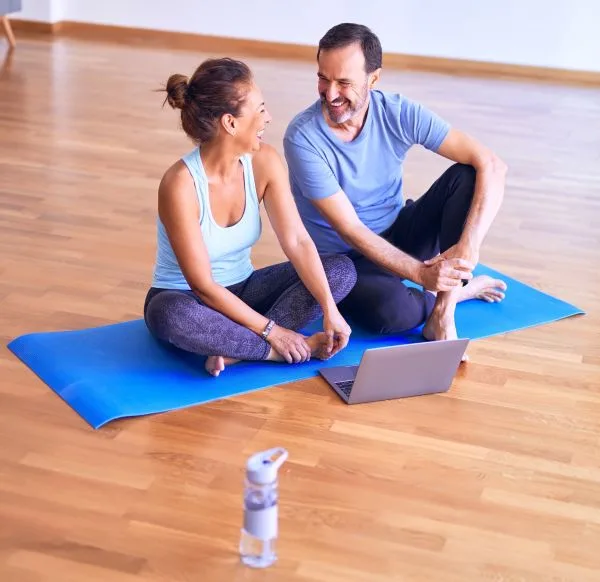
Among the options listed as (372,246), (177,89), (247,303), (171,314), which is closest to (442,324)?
(372,246)

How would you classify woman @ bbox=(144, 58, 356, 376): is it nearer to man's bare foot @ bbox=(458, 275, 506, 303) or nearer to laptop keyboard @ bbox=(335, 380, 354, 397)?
laptop keyboard @ bbox=(335, 380, 354, 397)

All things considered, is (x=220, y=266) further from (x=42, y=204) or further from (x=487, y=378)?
(x=42, y=204)

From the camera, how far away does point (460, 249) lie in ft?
9.09

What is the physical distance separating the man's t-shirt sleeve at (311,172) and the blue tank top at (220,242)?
0.49ft

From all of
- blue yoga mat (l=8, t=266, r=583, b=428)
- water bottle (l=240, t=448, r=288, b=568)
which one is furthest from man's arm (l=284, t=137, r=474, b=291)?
water bottle (l=240, t=448, r=288, b=568)

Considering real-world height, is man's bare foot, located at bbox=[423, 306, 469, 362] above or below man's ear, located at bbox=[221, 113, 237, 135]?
below

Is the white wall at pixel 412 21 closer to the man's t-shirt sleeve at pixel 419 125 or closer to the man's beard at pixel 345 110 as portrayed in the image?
the man's t-shirt sleeve at pixel 419 125

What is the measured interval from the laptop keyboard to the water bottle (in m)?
0.63

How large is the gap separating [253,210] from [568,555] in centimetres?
112

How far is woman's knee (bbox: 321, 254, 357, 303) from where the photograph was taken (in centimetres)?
274

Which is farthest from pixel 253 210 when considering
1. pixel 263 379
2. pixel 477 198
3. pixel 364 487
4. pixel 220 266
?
pixel 364 487

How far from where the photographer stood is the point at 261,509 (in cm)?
186

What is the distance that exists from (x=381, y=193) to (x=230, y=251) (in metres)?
0.50

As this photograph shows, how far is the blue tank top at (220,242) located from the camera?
2.60m
